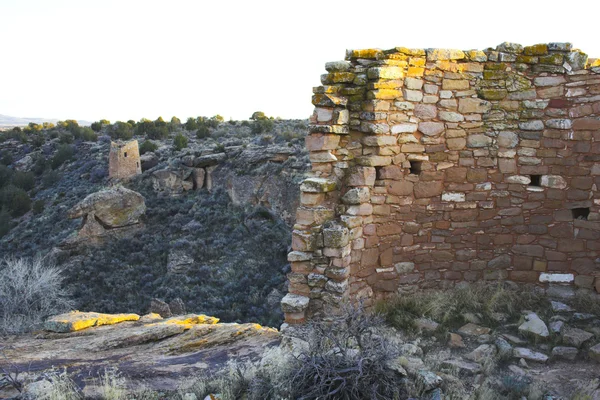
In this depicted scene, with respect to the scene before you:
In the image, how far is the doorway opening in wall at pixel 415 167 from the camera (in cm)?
554

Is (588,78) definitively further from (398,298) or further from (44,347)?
(44,347)

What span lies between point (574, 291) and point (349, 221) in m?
2.93

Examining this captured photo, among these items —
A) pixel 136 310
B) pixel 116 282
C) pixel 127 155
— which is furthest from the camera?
pixel 127 155

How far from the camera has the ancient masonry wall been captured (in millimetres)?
5219

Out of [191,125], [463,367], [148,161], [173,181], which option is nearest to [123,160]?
[148,161]

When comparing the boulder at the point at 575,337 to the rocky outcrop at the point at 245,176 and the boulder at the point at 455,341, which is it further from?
the rocky outcrop at the point at 245,176

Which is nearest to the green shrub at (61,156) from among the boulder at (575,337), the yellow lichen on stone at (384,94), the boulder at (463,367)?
the yellow lichen on stone at (384,94)

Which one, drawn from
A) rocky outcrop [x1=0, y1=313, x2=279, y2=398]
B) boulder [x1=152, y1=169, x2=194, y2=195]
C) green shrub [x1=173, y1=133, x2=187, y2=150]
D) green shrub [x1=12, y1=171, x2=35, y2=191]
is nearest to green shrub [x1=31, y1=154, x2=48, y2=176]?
green shrub [x1=12, y1=171, x2=35, y2=191]

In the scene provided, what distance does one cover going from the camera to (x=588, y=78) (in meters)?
5.34

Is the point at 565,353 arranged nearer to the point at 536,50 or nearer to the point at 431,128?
the point at 431,128

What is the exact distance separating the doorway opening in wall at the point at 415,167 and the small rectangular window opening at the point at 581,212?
6.38ft

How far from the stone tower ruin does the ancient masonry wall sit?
23481 mm

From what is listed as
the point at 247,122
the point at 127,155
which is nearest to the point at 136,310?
the point at 127,155

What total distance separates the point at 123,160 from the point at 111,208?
16.4 feet
